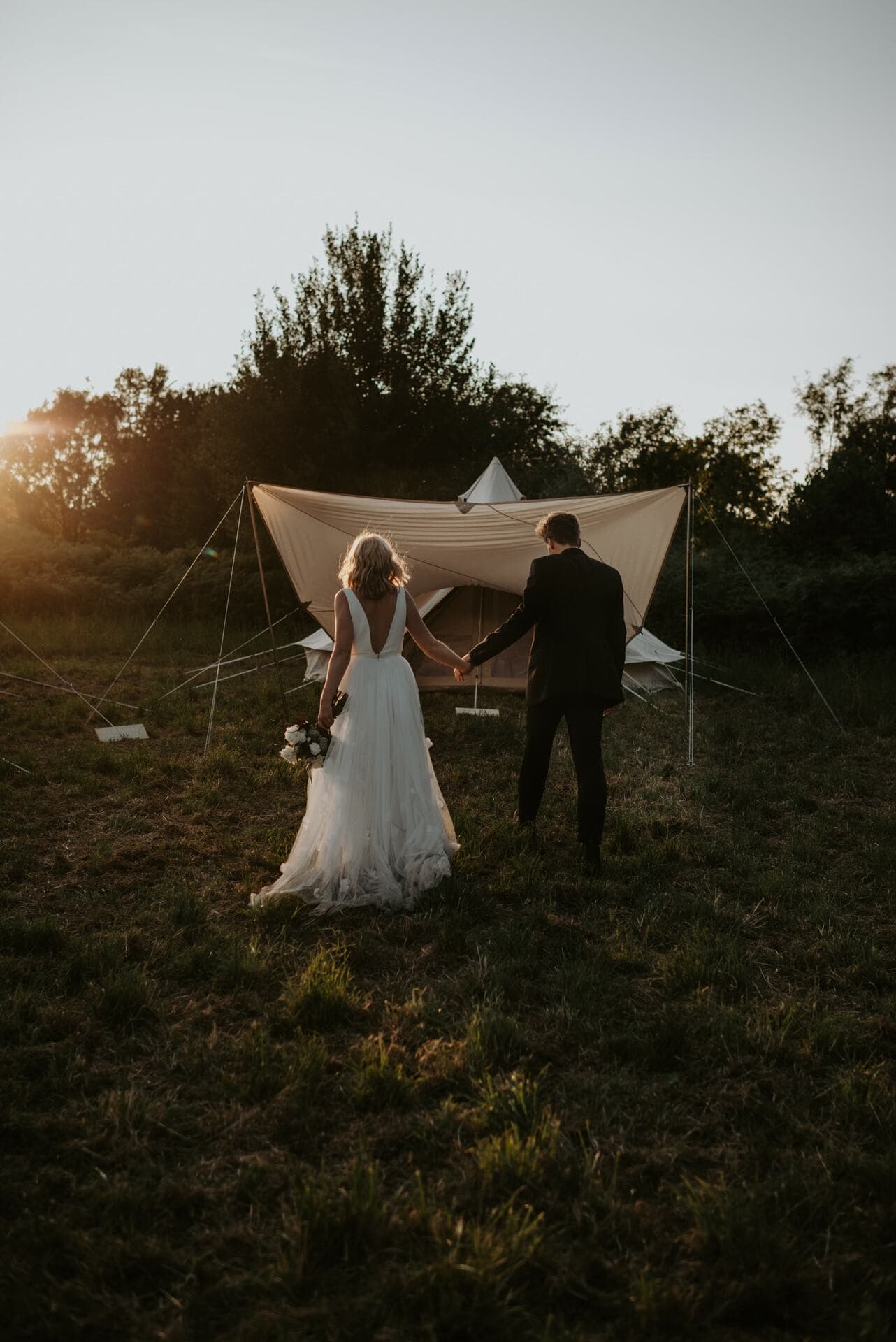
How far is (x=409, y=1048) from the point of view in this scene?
2.80m

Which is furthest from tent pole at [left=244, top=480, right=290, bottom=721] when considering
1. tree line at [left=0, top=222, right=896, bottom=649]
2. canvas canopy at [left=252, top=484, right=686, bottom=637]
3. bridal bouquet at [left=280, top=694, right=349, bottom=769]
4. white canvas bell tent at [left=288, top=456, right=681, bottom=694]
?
tree line at [left=0, top=222, right=896, bottom=649]

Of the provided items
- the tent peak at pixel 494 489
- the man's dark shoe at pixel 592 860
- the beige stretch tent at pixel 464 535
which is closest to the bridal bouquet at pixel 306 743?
the man's dark shoe at pixel 592 860

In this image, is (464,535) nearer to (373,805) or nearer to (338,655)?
(338,655)

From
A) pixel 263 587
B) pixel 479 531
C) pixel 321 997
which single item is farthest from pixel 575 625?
pixel 479 531

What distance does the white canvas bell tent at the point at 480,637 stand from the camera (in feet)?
29.0

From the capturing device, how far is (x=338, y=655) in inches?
165

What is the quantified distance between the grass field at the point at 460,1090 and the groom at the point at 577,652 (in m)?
0.43

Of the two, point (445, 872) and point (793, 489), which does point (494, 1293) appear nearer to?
point (445, 872)

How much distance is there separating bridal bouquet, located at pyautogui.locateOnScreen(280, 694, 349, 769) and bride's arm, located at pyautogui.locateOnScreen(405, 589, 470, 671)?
0.64 meters

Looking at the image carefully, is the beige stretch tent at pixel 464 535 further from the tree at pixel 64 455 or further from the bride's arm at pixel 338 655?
the tree at pixel 64 455

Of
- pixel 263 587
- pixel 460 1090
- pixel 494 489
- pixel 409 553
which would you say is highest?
pixel 494 489

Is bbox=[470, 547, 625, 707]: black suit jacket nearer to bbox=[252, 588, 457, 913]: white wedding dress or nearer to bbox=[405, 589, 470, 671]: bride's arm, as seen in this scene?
bbox=[405, 589, 470, 671]: bride's arm

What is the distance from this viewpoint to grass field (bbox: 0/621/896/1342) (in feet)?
6.03

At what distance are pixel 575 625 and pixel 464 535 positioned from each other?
3.22 metres
